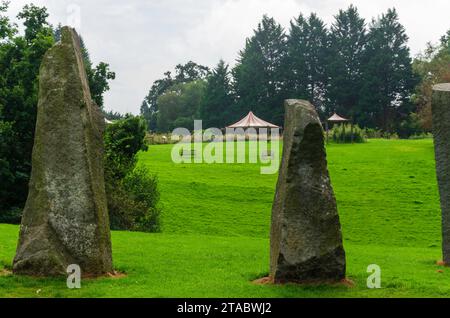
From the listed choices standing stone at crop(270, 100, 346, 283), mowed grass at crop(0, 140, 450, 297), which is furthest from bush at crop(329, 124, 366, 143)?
standing stone at crop(270, 100, 346, 283)

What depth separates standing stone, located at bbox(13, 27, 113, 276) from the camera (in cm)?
1109

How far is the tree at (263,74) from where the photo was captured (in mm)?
88562

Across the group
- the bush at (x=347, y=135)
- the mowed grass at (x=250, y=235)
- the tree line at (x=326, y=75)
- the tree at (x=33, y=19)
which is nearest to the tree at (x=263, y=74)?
the tree line at (x=326, y=75)

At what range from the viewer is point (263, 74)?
91.8m

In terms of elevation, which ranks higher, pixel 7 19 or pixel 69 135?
pixel 7 19

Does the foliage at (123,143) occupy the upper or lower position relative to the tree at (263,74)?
lower

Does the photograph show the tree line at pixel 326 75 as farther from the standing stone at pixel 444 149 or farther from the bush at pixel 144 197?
the standing stone at pixel 444 149

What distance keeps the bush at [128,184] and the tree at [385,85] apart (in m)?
59.6

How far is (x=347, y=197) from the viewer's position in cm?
3117

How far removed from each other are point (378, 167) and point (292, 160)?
93.6 ft

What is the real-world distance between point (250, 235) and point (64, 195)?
15218 mm

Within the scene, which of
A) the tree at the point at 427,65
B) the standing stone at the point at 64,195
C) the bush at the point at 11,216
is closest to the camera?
the standing stone at the point at 64,195

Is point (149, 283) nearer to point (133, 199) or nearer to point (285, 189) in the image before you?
point (285, 189)
